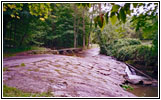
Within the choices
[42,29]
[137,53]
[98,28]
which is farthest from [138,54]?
[42,29]

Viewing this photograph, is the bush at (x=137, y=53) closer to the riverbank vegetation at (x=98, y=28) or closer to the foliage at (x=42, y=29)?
the riverbank vegetation at (x=98, y=28)

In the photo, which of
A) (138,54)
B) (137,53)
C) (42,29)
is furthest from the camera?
(42,29)

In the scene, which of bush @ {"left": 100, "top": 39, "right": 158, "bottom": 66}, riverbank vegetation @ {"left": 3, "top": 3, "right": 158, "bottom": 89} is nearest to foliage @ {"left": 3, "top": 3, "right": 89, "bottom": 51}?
riverbank vegetation @ {"left": 3, "top": 3, "right": 158, "bottom": 89}

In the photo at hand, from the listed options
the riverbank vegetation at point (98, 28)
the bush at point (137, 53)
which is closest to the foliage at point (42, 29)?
the riverbank vegetation at point (98, 28)

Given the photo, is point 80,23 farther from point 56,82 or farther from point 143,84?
point 56,82

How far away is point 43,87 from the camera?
10.5 feet

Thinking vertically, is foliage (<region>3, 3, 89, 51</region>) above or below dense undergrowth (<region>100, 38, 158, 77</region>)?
above

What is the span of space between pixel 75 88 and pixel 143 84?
4.07 m

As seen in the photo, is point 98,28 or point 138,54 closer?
point 138,54

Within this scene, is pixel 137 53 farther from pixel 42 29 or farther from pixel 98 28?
pixel 42 29

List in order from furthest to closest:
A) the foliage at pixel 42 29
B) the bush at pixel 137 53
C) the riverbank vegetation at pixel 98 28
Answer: the foliage at pixel 42 29
the bush at pixel 137 53
the riverbank vegetation at pixel 98 28

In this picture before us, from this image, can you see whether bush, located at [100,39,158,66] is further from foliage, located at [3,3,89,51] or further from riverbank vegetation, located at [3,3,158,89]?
foliage, located at [3,3,89,51]

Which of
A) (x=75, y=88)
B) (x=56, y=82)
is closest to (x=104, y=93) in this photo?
(x=75, y=88)

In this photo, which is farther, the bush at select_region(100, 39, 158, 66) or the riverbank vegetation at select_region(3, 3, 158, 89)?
the bush at select_region(100, 39, 158, 66)
